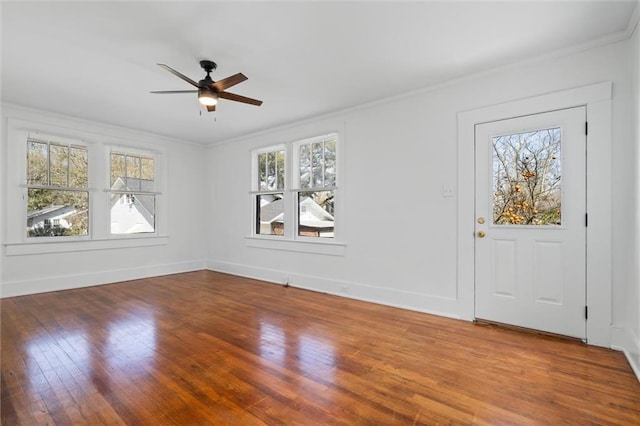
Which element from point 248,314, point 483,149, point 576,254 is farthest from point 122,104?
point 576,254

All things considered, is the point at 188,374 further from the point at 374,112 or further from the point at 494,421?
the point at 374,112

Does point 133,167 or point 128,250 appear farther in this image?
point 133,167

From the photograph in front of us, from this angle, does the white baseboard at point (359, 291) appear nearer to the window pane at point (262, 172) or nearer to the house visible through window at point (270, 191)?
the house visible through window at point (270, 191)

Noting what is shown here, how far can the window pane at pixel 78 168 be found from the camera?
16.2 ft

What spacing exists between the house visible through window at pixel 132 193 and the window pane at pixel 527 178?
5.79 metres

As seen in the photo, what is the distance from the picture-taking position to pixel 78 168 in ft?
16.4

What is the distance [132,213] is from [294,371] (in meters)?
4.85

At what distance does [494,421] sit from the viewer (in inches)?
68.1

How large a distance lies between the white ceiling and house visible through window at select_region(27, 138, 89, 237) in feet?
3.03

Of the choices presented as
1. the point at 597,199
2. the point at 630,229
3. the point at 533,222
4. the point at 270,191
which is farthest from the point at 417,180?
the point at 270,191

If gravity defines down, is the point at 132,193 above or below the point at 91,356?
above

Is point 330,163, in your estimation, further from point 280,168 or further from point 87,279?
point 87,279

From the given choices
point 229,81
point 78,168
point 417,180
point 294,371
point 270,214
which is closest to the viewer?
point 294,371

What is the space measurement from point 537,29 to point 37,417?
14.7 ft
